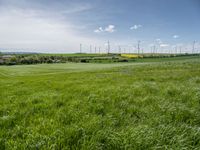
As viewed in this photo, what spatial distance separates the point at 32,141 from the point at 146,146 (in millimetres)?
2207

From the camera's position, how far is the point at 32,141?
325 cm

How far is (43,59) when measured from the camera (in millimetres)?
78500

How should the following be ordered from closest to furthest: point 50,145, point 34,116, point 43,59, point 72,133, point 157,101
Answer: point 50,145 → point 72,133 → point 34,116 → point 157,101 → point 43,59

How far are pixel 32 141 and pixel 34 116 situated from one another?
5.34 feet

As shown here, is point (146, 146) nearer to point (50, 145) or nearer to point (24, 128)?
point (50, 145)

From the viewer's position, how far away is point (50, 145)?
312 cm

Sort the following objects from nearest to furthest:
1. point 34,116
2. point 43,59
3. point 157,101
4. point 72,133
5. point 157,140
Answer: point 157,140 < point 72,133 < point 34,116 < point 157,101 < point 43,59

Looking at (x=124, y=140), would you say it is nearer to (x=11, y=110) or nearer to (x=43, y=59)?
(x=11, y=110)

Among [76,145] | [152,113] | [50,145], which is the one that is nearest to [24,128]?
[50,145]

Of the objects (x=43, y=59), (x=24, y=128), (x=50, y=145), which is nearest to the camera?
(x=50, y=145)

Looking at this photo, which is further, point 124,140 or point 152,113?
point 152,113

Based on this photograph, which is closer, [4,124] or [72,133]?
[72,133]

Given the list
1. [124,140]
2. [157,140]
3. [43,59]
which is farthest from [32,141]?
[43,59]

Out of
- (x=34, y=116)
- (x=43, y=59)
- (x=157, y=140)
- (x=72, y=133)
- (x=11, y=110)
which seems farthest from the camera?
(x=43, y=59)
